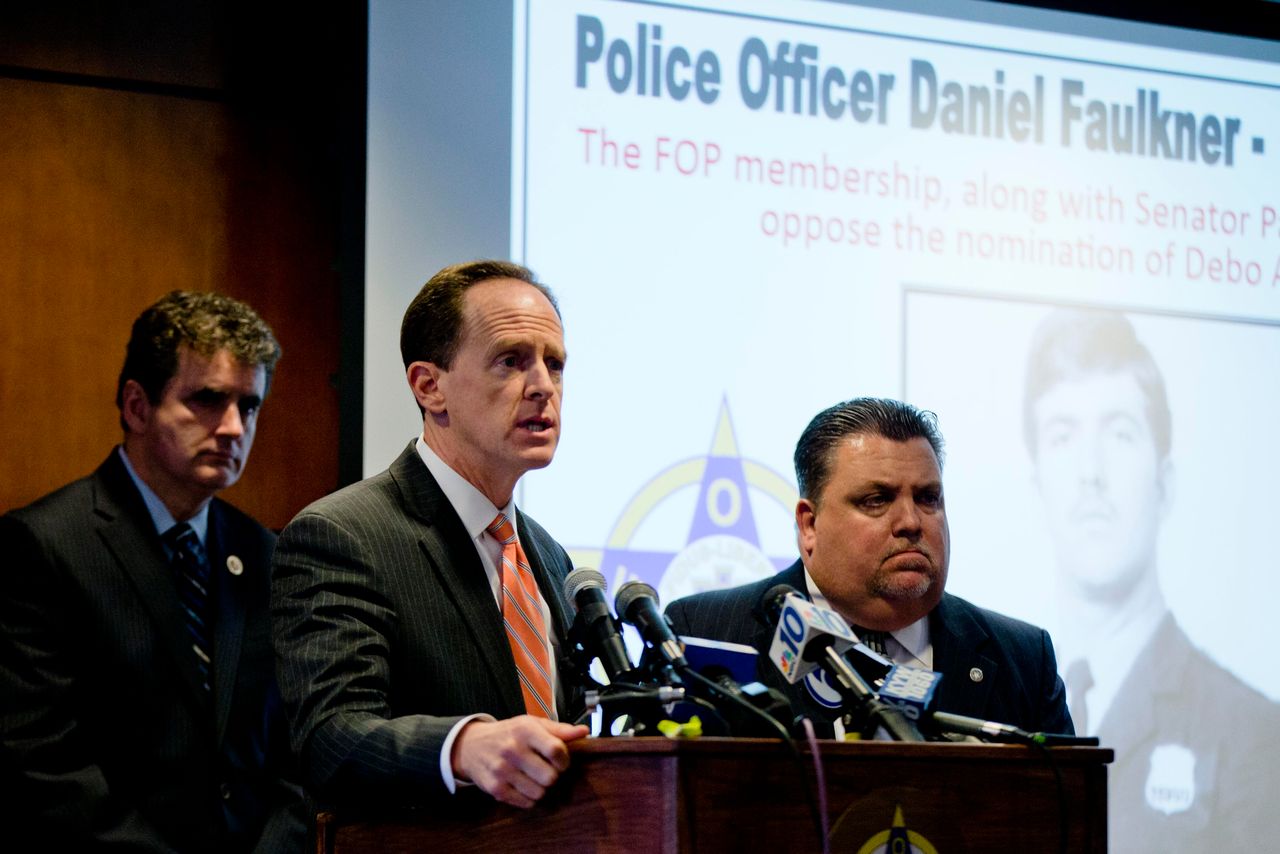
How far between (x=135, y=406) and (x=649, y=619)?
1990mm

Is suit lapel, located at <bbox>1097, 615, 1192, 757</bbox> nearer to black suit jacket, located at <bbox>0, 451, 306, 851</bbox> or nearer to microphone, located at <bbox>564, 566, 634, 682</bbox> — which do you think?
black suit jacket, located at <bbox>0, 451, 306, 851</bbox>

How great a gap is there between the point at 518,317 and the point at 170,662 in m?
1.30

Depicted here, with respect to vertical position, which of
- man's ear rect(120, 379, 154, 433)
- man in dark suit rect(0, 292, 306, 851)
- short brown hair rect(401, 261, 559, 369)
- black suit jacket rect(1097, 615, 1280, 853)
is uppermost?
short brown hair rect(401, 261, 559, 369)

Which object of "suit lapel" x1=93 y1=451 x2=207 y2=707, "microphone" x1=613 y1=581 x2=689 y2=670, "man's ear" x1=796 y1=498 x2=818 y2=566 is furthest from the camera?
"suit lapel" x1=93 y1=451 x2=207 y2=707

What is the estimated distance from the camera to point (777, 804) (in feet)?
5.38

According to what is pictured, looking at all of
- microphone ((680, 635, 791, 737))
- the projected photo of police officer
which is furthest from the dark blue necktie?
the projected photo of police officer

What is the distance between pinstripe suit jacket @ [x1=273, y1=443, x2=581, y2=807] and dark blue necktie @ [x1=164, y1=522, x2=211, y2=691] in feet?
3.67

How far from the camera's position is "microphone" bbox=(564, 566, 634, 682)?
1911 mm

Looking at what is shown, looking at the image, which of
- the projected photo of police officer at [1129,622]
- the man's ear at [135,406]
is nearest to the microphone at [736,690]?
the man's ear at [135,406]

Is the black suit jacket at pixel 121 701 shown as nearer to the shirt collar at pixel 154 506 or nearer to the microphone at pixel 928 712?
the shirt collar at pixel 154 506

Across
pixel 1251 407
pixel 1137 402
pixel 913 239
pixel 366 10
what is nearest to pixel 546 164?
pixel 366 10

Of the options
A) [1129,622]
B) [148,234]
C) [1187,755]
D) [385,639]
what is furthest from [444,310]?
[1187,755]

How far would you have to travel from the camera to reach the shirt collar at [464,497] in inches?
94.8

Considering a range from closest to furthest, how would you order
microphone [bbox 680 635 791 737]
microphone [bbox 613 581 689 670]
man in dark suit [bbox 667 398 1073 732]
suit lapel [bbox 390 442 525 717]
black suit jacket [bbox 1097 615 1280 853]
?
microphone [bbox 680 635 791 737], microphone [bbox 613 581 689 670], suit lapel [bbox 390 442 525 717], man in dark suit [bbox 667 398 1073 732], black suit jacket [bbox 1097 615 1280 853]
